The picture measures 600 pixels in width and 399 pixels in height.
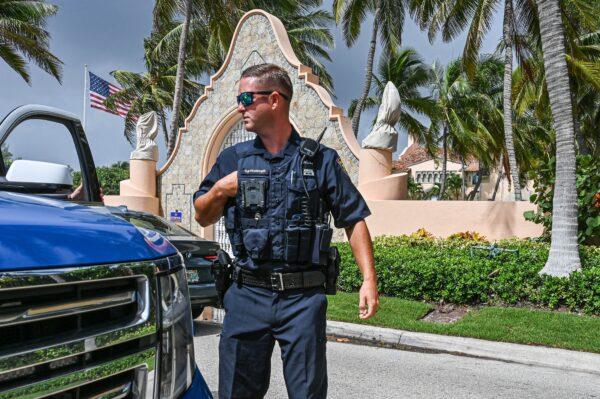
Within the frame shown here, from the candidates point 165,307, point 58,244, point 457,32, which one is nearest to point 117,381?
point 165,307

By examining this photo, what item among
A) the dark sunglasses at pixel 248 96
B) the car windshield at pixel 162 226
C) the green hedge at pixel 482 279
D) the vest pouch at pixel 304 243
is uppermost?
the dark sunglasses at pixel 248 96

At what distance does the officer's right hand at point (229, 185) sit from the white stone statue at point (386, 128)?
32.9ft

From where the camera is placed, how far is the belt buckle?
8.14 feet

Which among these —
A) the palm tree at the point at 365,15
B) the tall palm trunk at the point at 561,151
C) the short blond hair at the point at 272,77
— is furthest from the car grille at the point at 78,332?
the palm tree at the point at 365,15

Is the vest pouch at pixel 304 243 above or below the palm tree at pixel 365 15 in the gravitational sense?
below

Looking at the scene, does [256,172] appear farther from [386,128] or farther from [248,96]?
[386,128]

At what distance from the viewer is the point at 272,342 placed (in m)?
2.53

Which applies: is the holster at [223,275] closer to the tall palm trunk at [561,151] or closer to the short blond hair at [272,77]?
the short blond hair at [272,77]

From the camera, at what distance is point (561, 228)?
7.86 meters

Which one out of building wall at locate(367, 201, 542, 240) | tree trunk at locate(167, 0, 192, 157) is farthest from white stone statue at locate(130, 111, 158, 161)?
building wall at locate(367, 201, 542, 240)

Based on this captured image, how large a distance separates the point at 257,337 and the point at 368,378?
8.55 feet

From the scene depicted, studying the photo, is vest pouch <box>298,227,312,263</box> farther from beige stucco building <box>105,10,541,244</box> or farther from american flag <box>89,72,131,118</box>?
american flag <box>89,72,131,118</box>

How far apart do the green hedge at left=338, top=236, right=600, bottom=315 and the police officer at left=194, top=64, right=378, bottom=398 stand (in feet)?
18.7

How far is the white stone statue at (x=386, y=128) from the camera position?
12414mm
